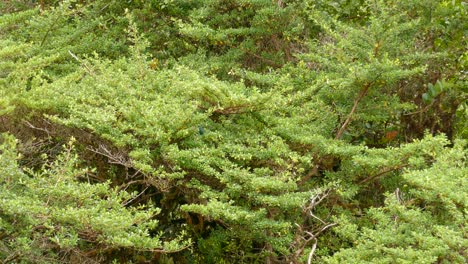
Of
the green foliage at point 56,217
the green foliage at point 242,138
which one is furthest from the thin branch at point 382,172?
the green foliage at point 56,217

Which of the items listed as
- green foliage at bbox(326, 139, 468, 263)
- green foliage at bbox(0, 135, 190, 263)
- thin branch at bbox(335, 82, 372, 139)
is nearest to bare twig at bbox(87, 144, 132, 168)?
green foliage at bbox(0, 135, 190, 263)

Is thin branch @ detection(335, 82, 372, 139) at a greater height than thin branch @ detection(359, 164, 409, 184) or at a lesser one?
greater

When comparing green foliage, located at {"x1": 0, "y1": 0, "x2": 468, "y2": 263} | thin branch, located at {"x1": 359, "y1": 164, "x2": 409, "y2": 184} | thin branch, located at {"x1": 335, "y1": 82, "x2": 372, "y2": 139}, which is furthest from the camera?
thin branch, located at {"x1": 335, "y1": 82, "x2": 372, "y2": 139}

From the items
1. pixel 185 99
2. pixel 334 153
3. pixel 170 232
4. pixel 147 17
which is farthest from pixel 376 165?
pixel 147 17

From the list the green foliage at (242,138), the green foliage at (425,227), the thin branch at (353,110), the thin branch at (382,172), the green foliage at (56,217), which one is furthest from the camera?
the thin branch at (353,110)

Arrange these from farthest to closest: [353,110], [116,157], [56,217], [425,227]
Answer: [353,110] < [116,157] < [425,227] < [56,217]

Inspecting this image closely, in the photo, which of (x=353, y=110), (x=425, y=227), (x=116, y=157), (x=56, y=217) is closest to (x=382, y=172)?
(x=353, y=110)

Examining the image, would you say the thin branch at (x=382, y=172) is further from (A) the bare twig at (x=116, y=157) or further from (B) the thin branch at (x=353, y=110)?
(A) the bare twig at (x=116, y=157)

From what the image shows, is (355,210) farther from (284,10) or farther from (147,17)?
(147,17)

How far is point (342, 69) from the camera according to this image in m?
5.40

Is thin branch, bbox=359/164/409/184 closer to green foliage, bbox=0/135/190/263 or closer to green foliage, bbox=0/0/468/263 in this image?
green foliage, bbox=0/0/468/263

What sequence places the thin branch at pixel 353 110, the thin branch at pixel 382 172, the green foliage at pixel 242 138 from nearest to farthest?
the green foliage at pixel 242 138, the thin branch at pixel 382 172, the thin branch at pixel 353 110

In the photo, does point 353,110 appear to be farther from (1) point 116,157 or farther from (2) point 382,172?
(1) point 116,157

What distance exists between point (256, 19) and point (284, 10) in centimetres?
27
